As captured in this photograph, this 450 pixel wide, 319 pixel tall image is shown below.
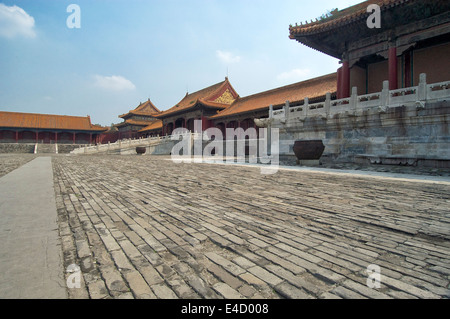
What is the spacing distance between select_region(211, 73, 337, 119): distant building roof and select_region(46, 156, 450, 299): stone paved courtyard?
508 inches

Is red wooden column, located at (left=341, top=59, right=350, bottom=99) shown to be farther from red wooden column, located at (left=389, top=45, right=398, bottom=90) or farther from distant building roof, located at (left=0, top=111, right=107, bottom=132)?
distant building roof, located at (left=0, top=111, right=107, bottom=132)

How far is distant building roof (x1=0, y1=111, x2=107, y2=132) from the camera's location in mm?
35438

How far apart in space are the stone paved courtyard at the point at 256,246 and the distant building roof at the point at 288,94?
12.9 m

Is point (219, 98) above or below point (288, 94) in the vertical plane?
above

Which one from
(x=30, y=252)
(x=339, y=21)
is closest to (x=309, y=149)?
(x=339, y=21)

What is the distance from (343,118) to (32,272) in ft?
37.5

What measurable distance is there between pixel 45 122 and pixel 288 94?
37110 mm

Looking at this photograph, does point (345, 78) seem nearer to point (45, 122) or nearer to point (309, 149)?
point (309, 149)

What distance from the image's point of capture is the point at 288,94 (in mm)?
19359

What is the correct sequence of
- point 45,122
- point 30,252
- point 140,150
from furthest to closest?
point 45,122
point 140,150
point 30,252

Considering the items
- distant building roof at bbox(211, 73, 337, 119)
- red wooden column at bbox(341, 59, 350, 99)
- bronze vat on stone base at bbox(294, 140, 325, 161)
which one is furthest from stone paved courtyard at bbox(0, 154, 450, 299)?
distant building roof at bbox(211, 73, 337, 119)

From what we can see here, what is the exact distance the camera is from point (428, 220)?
285cm

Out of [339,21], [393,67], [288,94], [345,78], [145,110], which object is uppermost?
[145,110]
